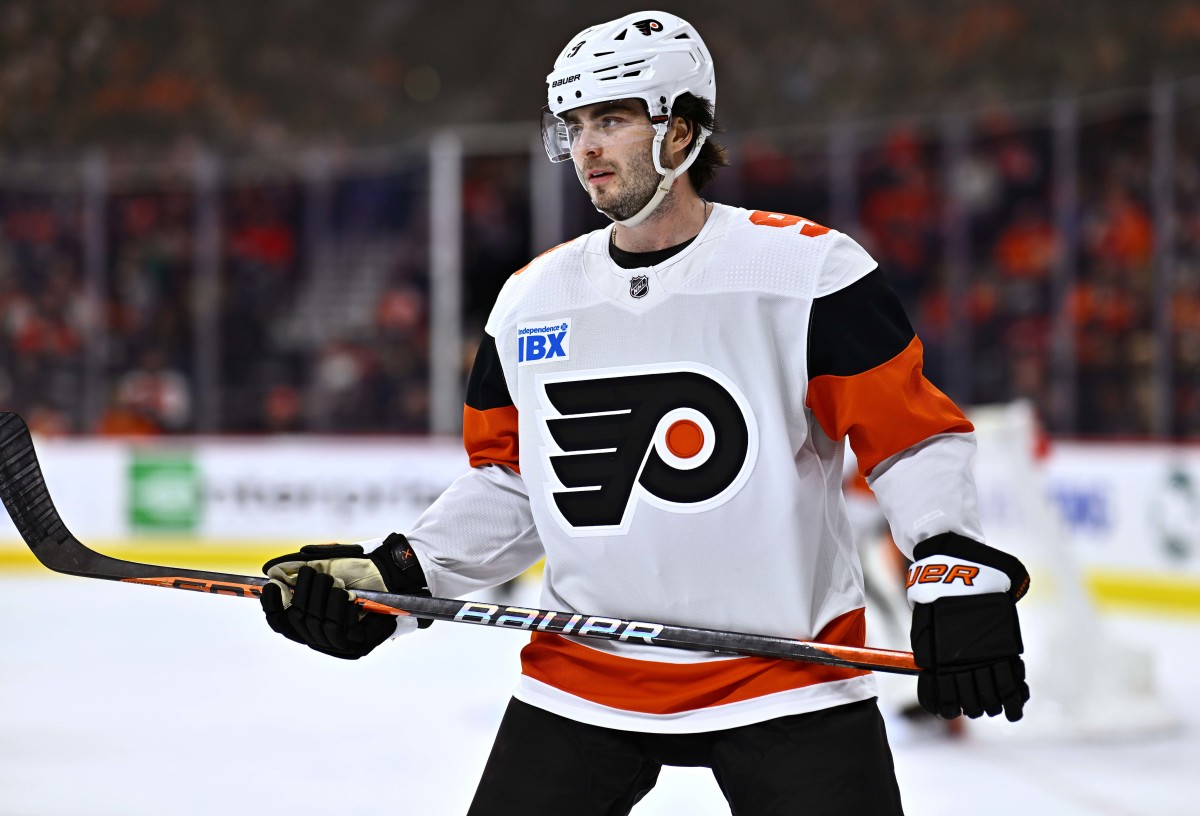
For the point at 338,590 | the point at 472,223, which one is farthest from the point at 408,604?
the point at 472,223

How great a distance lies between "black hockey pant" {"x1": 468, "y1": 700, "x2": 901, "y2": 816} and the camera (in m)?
1.48

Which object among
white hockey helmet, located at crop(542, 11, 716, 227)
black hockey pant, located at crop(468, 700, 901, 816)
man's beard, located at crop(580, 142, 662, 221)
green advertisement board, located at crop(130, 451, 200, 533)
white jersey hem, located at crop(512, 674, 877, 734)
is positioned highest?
white hockey helmet, located at crop(542, 11, 716, 227)

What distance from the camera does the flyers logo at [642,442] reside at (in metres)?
1.55

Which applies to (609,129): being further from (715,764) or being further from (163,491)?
(163,491)

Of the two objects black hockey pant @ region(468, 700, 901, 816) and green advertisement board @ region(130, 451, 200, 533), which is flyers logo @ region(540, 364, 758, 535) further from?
green advertisement board @ region(130, 451, 200, 533)

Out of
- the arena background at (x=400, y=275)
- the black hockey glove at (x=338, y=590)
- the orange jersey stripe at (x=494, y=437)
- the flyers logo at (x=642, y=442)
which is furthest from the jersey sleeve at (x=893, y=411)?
the arena background at (x=400, y=275)

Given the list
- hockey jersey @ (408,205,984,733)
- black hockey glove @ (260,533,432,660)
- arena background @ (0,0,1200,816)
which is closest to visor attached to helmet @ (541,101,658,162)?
hockey jersey @ (408,205,984,733)

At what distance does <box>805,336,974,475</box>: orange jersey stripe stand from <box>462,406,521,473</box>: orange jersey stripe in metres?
0.42

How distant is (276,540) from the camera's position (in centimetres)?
714

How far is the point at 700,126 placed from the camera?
172 cm

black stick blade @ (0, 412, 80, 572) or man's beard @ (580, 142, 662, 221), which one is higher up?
man's beard @ (580, 142, 662, 221)

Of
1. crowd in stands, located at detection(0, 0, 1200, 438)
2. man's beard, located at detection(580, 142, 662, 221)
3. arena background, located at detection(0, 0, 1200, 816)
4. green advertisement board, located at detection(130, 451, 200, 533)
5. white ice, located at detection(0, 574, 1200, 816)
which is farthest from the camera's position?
green advertisement board, located at detection(130, 451, 200, 533)

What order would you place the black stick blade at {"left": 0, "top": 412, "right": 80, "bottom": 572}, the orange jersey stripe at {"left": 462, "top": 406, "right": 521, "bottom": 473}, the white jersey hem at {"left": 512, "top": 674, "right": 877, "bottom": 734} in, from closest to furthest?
the white jersey hem at {"left": 512, "top": 674, "right": 877, "bottom": 734}
the orange jersey stripe at {"left": 462, "top": 406, "right": 521, "bottom": 473}
the black stick blade at {"left": 0, "top": 412, "right": 80, "bottom": 572}

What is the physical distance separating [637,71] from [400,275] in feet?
21.4
